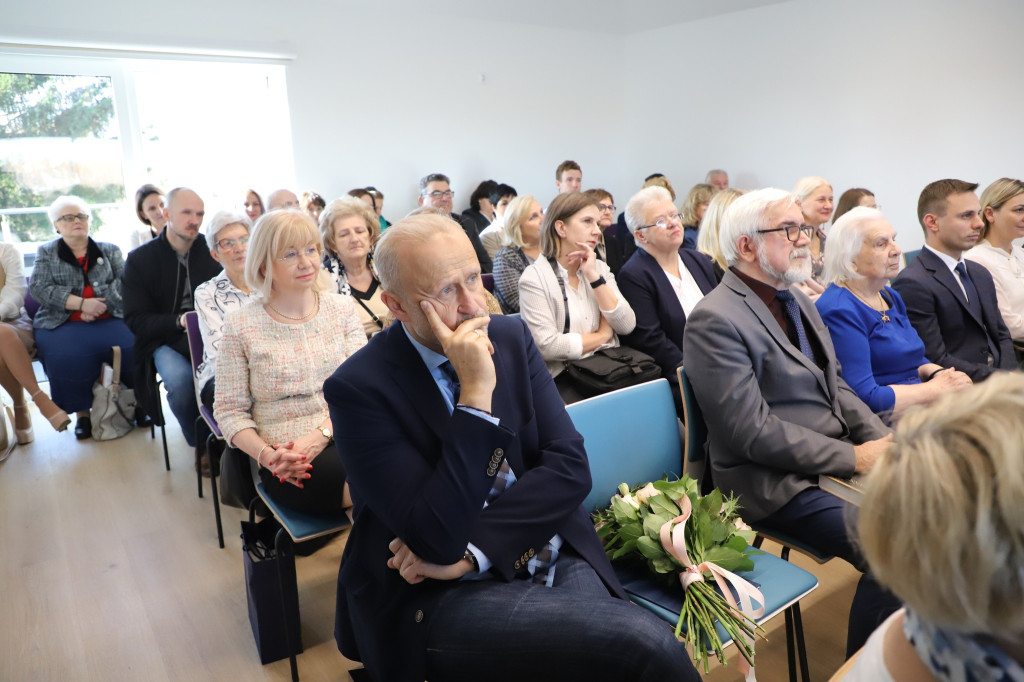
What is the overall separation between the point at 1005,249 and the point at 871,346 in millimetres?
1816

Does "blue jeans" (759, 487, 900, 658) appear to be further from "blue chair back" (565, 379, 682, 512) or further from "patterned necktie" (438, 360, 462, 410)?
"patterned necktie" (438, 360, 462, 410)

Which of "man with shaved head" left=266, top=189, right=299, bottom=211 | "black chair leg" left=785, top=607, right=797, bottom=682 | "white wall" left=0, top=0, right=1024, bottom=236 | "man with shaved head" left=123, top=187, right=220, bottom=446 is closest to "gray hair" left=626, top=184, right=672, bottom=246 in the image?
"black chair leg" left=785, top=607, right=797, bottom=682

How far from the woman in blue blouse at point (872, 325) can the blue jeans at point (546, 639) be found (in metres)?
1.54

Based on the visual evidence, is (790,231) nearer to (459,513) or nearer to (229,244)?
(459,513)

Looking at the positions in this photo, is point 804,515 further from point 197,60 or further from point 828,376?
point 197,60

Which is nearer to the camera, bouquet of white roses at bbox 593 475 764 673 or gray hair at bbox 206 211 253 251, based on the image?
bouquet of white roses at bbox 593 475 764 673

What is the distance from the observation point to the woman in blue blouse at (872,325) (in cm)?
253

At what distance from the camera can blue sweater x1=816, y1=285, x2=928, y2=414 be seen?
2516mm

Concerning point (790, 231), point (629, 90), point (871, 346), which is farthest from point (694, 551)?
point (629, 90)

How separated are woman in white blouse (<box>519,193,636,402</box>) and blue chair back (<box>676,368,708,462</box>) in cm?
95

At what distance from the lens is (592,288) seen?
10.9 ft

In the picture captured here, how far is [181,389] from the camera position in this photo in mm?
3637

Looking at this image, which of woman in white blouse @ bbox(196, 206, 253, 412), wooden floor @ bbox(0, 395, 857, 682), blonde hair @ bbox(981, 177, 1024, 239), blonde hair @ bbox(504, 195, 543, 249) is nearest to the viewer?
wooden floor @ bbox(0, 395, 857, 682)

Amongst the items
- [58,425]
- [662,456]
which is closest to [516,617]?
[662,456]
